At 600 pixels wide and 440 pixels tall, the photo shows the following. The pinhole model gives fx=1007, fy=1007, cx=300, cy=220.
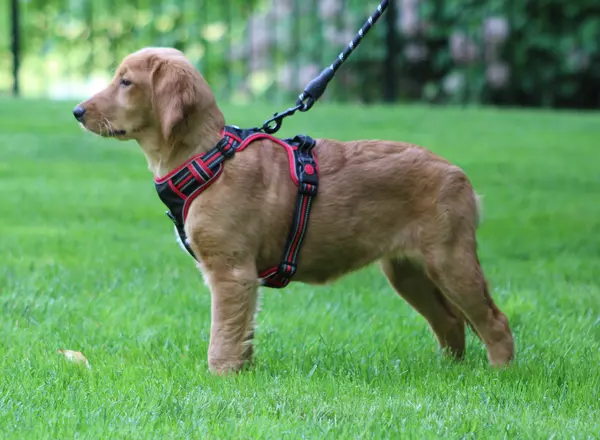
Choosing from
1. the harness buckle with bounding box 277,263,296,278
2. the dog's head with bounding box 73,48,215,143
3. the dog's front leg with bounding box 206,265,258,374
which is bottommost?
the dog's front leg with bounding box 206,265,258,374

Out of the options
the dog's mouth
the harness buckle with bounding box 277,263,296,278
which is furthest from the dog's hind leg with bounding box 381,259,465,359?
the dog's mouth

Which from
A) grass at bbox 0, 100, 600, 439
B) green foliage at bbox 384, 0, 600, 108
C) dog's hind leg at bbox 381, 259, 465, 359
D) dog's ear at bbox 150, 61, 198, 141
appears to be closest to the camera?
grass at bbox 0, 100, 600, 439

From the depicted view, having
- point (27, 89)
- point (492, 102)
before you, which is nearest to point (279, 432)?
point (492, 102)

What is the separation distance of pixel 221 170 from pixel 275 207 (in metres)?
0.29

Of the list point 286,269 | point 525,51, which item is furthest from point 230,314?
point 525,51

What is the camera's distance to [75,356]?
4.46 metres

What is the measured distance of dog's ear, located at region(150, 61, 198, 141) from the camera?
13.9ft

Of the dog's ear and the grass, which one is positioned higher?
the dog's ear

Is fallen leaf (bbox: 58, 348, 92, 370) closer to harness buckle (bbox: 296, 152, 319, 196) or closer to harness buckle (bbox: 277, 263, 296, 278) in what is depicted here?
harness buckle (bbox: 277, 263, 296, 278)

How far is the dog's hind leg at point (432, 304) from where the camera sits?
4.84 metres

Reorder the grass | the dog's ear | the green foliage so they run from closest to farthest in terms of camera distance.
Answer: the grass → the dog's ear → the green foliage

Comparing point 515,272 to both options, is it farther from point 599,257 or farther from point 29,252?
point 29,252

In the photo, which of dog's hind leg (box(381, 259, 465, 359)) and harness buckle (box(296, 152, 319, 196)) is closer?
harness buckle (box(296, 152, 319, 196))

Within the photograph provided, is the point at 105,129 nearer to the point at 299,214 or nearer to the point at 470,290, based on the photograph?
the point at 299,214
